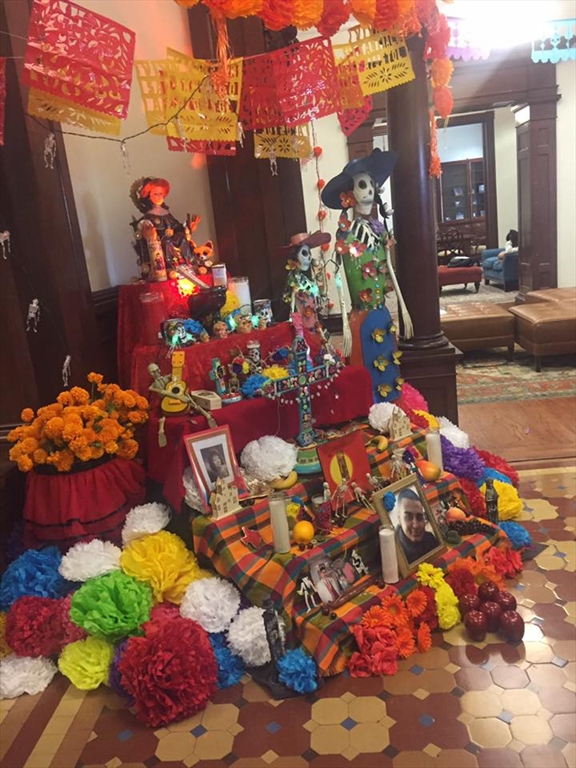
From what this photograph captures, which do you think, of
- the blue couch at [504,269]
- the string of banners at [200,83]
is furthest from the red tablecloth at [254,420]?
the blue couch at [504,269]

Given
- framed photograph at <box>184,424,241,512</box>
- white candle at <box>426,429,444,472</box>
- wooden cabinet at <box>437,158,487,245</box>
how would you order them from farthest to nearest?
wooden cabinet at <box>437,158,487,245</box>, white candle at <box>426,429,444,472</box>, framed photograph at <box>184,424,241,512</box>

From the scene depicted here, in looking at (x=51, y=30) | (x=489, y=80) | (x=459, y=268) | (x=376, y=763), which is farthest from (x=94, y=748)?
(x=459, y=268)

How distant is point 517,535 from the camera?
257cm

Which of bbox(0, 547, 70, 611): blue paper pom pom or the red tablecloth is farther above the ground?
the red tablecloth

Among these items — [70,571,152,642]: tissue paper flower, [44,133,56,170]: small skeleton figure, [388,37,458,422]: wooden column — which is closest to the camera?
[70,571,152,642]: tissue paper flower

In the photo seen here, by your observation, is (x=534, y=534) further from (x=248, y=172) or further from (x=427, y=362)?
(x=248, y=172)

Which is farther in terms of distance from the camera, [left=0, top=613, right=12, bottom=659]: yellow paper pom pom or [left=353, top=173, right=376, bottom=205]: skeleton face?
[left=353, top=173, right=376, bottom=205]: skeleton face

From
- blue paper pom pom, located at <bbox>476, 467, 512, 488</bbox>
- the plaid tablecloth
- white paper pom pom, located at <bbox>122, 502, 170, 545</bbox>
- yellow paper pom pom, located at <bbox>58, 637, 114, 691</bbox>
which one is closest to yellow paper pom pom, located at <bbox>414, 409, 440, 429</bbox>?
blue paper pom pom, located at <bbox>476, 467, 512, 488</bbox>

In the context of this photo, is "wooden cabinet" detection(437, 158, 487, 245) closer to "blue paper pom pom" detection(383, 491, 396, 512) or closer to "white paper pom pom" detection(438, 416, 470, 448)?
"white paper pom pom" detection(438, 416, 470, 448)

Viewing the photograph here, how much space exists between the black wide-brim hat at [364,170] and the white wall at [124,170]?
89 centimetres

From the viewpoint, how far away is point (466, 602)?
2.18 m

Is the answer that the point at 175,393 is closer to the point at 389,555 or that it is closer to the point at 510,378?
the point at 389,555

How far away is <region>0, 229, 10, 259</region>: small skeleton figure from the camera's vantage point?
2.51 metres

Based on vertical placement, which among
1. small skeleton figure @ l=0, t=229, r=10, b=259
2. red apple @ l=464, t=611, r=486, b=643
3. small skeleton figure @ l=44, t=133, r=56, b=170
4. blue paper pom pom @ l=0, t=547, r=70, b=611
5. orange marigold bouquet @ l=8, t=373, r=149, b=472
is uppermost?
small skeleton figure @ l=44, t=133, r=56, b=170
